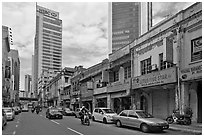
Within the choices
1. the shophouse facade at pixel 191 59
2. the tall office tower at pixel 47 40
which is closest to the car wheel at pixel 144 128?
the shophouse facade at pixel 191 59

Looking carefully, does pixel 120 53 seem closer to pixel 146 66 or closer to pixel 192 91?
pixel 146 66

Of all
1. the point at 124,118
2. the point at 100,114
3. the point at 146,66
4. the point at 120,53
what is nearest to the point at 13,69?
the point at 120,53

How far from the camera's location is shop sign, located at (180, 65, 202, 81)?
776 inches

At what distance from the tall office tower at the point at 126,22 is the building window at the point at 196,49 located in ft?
86.7

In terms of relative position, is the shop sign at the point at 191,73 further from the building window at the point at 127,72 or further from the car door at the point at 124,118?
the building window at the point at 127,72

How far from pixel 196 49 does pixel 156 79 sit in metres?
4.68

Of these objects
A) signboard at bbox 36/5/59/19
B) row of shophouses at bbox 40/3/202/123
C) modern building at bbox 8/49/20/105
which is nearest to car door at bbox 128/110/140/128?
row of shophouses at bbox 40/3/202/123

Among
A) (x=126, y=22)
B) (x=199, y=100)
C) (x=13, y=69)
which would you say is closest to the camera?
(x=199, y=100)

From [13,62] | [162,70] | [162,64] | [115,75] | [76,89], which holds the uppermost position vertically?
[13,62]

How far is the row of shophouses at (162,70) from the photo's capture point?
21234 mm

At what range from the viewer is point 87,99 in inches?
1869

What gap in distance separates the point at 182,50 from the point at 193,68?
2433 millimetres

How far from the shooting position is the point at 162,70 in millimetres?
23531

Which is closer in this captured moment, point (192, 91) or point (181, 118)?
point (181, 118)
